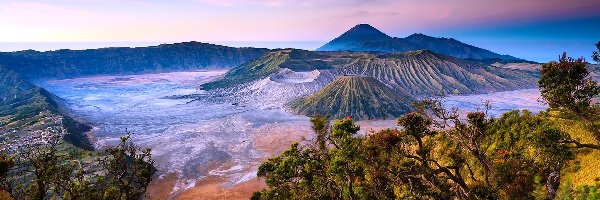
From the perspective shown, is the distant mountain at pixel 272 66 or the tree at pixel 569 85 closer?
the tree at pixel 569 85

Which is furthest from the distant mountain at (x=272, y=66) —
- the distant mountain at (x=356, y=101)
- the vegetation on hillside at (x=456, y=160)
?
the vegetation on hillside at (x=456, y=160)

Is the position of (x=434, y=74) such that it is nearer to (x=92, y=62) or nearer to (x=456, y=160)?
(x=456, y=160)

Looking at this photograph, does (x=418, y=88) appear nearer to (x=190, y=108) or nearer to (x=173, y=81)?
(x=190, y=108)

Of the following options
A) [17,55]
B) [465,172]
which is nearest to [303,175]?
[465,172]

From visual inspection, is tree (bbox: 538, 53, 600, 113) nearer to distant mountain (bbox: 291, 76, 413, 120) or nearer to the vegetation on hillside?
the vegetation on hillside

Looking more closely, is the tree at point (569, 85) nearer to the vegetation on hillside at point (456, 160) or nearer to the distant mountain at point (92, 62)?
the vegetation on hillside at point (456, 160)

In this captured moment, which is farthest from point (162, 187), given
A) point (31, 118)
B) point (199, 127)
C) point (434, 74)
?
point (434, 74)
